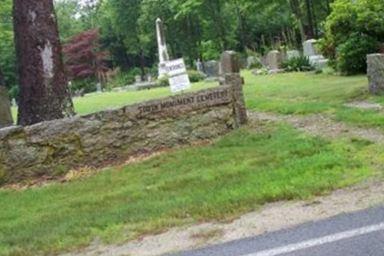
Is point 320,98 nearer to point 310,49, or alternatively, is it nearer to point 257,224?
point 257,224

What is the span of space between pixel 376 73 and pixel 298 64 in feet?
42.7

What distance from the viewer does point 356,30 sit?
19.2 metres

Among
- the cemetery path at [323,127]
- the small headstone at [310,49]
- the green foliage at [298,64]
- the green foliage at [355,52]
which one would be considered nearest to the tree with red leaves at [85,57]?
the small headstone at [310,49]

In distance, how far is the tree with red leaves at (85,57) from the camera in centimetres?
5706

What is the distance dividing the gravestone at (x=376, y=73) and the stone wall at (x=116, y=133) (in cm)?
299

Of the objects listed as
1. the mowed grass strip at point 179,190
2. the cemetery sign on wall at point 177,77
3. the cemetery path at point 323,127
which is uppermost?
the cemetery sign on wall at point 177,77

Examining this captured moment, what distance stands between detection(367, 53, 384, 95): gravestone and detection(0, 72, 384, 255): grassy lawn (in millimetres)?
1850

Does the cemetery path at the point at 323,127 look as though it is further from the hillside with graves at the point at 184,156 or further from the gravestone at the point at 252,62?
the gravestone at the point at 252,62

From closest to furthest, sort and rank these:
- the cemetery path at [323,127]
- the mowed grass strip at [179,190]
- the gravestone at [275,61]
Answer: the mowed grass strip at [179,190] → the cemetery path at [323,127] → the gravestone at [275,61]

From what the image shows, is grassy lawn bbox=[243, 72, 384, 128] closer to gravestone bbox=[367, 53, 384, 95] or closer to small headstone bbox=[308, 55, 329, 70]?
gravestone bbox=[367, 53, 384, 95]

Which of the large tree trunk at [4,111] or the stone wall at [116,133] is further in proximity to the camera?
the large tree trunk at [4,111]

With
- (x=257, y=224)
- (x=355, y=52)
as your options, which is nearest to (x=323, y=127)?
(x=257, y=224)

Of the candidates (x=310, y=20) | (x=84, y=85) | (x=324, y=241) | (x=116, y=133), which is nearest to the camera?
(x=324, y=241)

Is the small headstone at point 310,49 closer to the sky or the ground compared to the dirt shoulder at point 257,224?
closer to the sky
